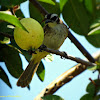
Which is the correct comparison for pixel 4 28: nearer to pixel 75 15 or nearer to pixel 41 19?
pixel 41 19

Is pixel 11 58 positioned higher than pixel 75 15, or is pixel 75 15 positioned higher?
pixel 75 15

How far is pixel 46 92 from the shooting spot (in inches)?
64.3

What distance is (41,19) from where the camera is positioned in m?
1.49

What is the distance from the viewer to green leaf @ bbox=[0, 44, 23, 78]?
132 centimetres

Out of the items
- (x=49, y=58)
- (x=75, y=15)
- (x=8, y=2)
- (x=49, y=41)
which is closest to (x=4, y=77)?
(x=49, y=58)

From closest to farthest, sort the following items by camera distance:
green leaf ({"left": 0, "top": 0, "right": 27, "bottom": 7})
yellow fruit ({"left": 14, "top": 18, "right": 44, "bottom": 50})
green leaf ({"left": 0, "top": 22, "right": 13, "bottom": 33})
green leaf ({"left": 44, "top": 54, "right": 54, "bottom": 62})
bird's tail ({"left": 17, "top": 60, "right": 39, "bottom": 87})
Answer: yellow fruit ({"left": 14, "top": 18, "right": 44, "bottom": 50}), green leaf ({"left": 0, "top": 0, "right": 27, "bottom": 7}), green leaf ({"left": 0, "top": 22, "right": 13, "bottom": 33}), bird's tail ({"left": 17, "top": 60, "right": 39, "bottom": 87}), green leaf ({"left": 44, "top": 54, "right": 54, "bottom": 62})

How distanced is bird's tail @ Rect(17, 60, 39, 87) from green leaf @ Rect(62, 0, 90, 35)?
0.49 m

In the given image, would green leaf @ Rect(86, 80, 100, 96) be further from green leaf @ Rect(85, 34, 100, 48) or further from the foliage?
green leaf @ Rect(85, 34, 100, 48)

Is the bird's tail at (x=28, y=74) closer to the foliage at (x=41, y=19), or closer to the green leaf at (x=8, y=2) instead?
the foliage at (x=41, y=19)

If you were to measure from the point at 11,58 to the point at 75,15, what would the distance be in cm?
59

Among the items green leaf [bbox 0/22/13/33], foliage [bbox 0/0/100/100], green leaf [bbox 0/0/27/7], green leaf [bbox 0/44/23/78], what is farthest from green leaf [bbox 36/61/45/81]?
green leaf [bbox 0/0/27/7]

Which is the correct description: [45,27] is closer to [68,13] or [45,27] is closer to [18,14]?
[18,14]

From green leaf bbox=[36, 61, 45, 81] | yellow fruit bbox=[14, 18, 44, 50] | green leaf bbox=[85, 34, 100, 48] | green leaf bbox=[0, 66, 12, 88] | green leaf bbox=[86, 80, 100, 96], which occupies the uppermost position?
yellow fruit bbox=[14, 18, 44, 50]

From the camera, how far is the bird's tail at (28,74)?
4.35 feet
